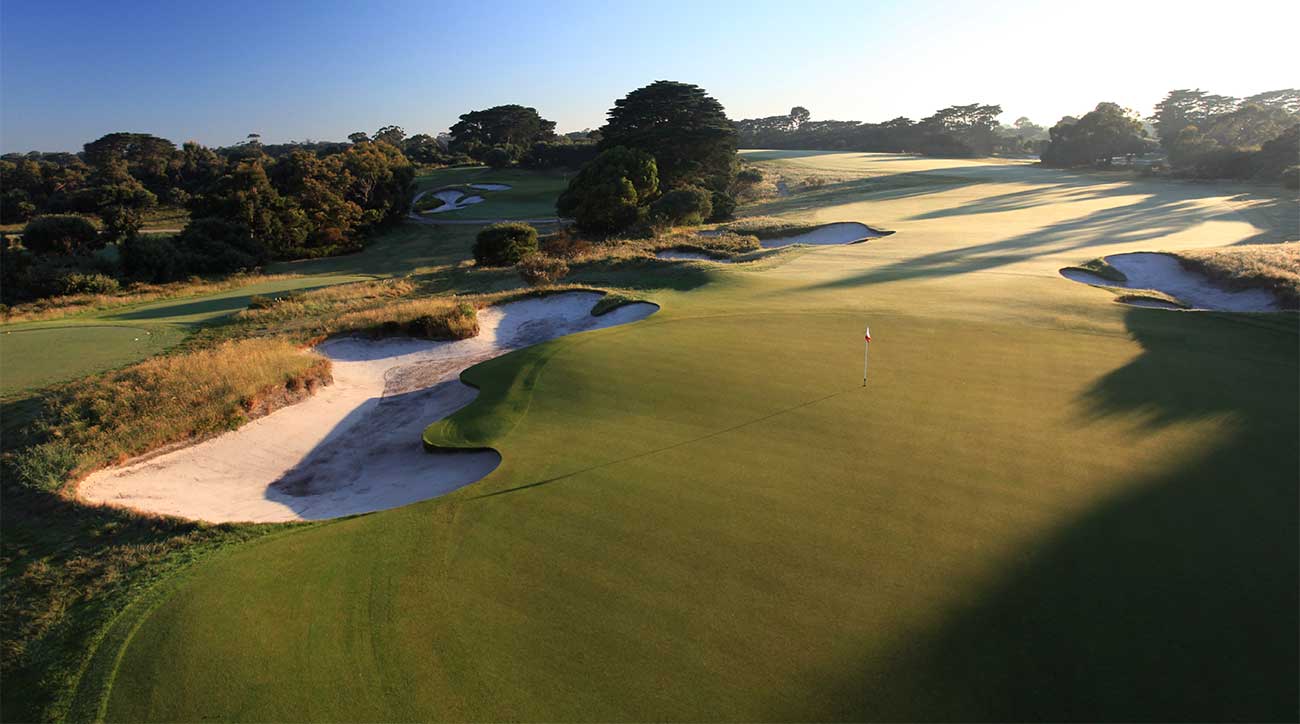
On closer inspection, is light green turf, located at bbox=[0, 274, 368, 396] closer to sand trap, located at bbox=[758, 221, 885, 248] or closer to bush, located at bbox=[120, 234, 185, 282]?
bush, located at bbox=[120, 234, 185, 282]

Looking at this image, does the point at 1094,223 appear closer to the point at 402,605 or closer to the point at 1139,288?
the point at 1139,288

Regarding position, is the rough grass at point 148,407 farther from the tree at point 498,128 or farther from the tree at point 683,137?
the tree at point 498,128

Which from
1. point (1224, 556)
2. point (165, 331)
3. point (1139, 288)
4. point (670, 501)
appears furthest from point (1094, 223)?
point (165, 331)

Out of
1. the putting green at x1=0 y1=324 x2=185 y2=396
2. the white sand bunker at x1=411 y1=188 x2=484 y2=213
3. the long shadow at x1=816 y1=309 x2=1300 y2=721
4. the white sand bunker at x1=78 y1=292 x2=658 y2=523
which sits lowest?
the white sand bunker at x1=78 y1=292 x2=658 y2=523

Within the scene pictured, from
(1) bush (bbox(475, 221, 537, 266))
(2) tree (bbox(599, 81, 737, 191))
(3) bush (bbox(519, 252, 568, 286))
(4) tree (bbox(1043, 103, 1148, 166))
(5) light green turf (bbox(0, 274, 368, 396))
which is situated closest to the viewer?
(5) light green turf (bbox(0, 274, 368, 396))

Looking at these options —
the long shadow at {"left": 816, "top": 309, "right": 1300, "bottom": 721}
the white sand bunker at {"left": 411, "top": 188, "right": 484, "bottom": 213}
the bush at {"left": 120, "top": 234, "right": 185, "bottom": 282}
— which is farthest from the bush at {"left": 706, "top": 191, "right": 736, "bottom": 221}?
the long shadow at {"left": 816, "top": 309, "right": 1300, "bottom": 721}

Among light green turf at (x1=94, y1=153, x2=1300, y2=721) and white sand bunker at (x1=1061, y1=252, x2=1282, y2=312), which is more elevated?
white sand bunker at (x1=1061, y1=252, x2=1282, y2=312)
